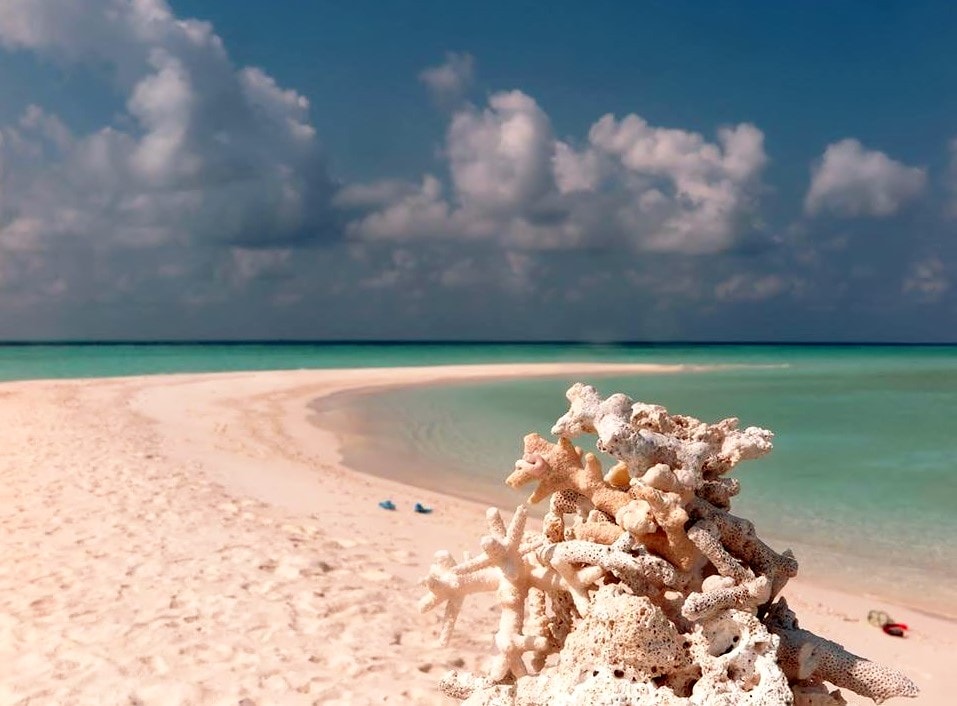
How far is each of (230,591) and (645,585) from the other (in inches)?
179

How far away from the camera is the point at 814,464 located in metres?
16.0

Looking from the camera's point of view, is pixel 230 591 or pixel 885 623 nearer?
pixel 230 591

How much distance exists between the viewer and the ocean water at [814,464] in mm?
9633

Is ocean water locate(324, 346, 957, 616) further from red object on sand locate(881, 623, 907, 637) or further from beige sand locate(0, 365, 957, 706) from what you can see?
beige sand locate(0, 365, 957, 706)

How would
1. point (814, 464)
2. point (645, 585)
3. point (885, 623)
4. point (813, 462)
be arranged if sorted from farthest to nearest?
point (813, 462) → point (814, 464) → point (885, 623) → point (645, 585)

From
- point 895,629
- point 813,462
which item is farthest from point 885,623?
point 813,462

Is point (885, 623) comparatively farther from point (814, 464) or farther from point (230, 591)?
point (814, 464)

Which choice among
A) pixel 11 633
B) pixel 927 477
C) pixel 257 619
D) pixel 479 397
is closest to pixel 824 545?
pixel 927 477

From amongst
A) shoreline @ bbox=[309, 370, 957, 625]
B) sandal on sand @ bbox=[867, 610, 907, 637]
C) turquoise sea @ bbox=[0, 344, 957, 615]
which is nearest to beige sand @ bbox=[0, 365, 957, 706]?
sandal on sand @ bbox=[867, 610, 907, 637]

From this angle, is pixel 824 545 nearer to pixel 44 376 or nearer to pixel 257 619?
pixel 257 619

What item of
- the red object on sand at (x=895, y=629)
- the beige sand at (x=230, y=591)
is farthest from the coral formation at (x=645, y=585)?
the red object on sand at (x=895, y=629)

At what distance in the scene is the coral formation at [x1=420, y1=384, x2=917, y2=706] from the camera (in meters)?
3.09

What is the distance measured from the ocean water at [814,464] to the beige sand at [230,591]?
1.41 meters

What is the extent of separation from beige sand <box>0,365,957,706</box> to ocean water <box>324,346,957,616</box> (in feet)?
4.62
